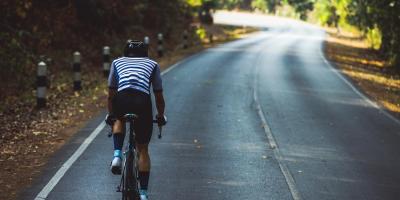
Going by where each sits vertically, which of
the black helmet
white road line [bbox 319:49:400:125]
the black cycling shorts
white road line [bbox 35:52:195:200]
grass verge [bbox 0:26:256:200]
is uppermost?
the black helmet

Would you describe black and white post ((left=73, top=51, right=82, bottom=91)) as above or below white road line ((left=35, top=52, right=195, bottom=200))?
above

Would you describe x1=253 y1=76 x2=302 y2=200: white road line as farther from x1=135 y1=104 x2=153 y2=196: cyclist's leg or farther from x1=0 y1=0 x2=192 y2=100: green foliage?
x1=0 y1=0 x2=192 y2=100: green foliage

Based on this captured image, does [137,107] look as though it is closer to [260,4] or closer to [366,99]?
[366,99]

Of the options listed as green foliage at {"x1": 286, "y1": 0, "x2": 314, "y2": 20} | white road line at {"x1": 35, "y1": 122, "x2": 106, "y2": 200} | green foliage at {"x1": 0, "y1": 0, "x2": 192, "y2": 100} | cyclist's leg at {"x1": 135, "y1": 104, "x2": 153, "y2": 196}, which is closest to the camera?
cyclist's leg at {"x1": 135, "y1": 104, "x2": 153, "y2": 196}

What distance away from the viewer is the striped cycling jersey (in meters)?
6.02

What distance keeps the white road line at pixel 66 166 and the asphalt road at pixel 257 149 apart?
9 cm

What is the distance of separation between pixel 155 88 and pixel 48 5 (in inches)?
698

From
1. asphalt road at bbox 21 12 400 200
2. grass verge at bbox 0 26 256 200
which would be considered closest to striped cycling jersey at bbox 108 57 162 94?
asphalt road at bbox 21 12 400 200

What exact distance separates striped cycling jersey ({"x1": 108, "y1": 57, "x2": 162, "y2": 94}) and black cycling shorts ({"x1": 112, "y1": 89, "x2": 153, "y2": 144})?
63mm

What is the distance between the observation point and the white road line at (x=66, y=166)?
7344 millimetres

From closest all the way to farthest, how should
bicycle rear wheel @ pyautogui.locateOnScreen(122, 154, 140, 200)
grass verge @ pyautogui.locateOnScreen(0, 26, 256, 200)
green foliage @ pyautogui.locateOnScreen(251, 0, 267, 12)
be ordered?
1. bicycle rear wheel @ pyautogui.locateOnScreen(122, 154, 140, 200)
2. grass verge @ pyautogui.locateOnScreen(0, 26, 256, 200)
3. green foliage @ pyautogui.locateOnScreen(251, 0, 267, 12)

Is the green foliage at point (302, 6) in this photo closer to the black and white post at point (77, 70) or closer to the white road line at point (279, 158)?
the black and white post at point (77, 70)

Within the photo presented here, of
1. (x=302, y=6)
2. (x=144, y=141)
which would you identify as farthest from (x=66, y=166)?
(x=302, y=6)

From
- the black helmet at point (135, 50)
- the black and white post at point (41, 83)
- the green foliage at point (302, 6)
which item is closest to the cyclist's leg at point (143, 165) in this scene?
the black helmet at point (135, 50)
